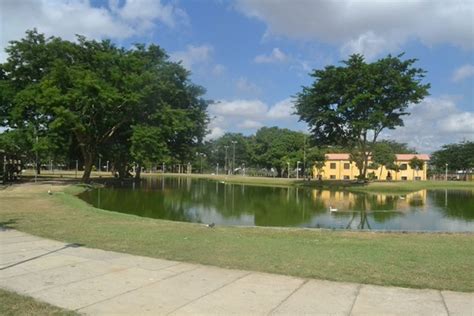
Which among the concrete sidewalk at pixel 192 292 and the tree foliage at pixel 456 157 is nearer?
the concrete sidewalk at pixel 192 292

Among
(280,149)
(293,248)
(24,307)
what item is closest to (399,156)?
(280,149)

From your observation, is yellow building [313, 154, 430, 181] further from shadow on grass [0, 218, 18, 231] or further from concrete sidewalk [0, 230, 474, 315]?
concrete sidewalk [0, 230, 474, 315]

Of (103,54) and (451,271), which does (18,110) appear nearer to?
(103,54)

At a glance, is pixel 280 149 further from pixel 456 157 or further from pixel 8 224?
pixel 8 224

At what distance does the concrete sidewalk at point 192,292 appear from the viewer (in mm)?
5711

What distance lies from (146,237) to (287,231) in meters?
4.09

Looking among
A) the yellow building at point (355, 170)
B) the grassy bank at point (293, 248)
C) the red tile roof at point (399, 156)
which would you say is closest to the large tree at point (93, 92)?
the grassy bank at point (293, 248)

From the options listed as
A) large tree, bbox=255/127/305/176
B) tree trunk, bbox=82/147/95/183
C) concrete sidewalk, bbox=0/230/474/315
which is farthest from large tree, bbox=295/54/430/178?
concrete sidewalk, bbox=0/230/474/315

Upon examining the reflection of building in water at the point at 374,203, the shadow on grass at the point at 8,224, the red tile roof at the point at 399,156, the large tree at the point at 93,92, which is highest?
the large tree at the point at 93,92

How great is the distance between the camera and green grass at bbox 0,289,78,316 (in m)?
5.30

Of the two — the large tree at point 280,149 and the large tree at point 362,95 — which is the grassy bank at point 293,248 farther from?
the large tree at point 280,149

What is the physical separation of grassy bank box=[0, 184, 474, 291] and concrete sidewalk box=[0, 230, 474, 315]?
1.83 feet

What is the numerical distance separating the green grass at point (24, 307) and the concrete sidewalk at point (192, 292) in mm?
184

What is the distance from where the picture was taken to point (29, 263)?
793cm
